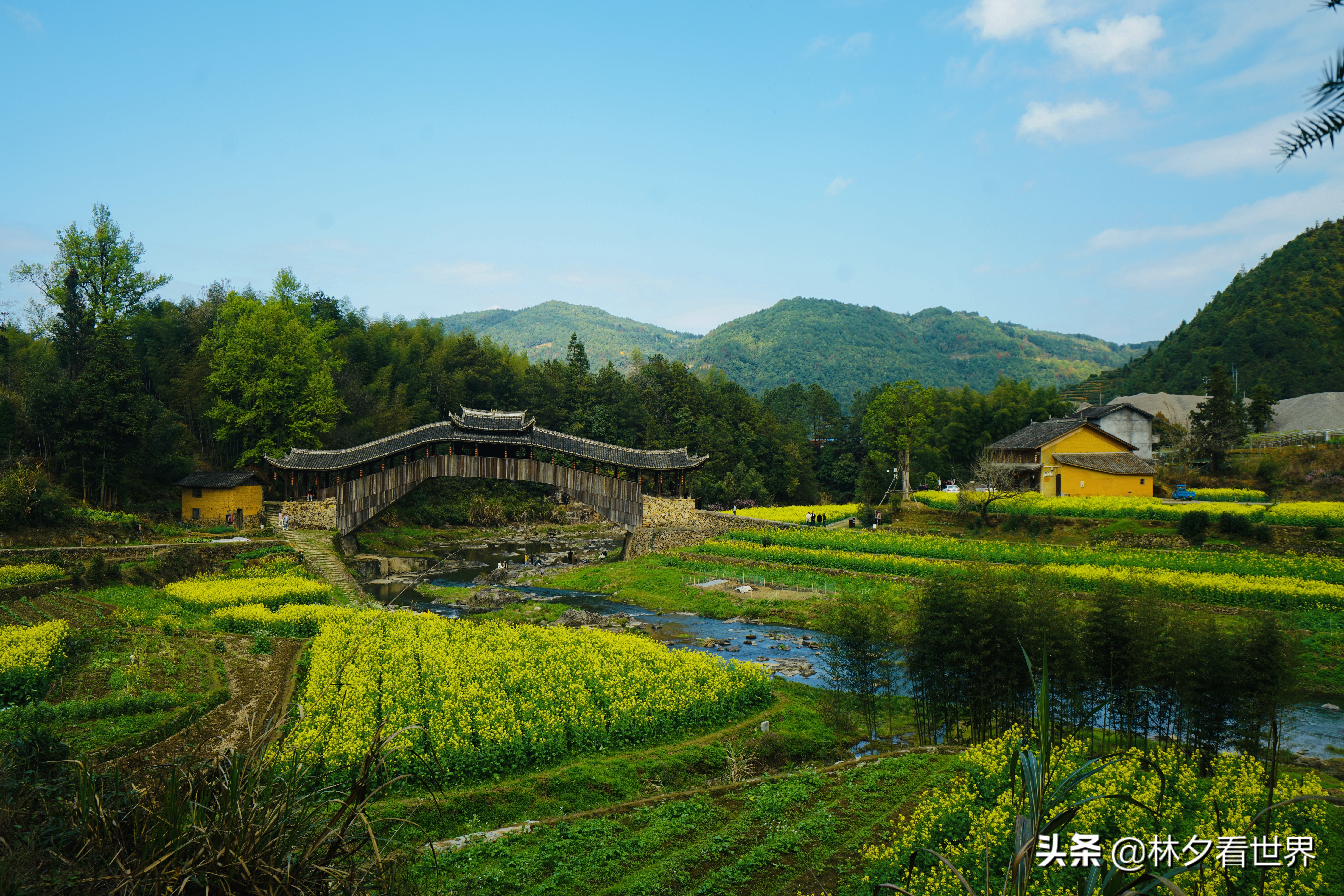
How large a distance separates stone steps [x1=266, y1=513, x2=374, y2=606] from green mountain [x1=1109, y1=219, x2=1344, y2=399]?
5460cm

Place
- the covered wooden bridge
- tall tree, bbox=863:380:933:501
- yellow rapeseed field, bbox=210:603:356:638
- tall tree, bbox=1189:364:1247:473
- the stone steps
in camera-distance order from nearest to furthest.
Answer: yellow rapeseed field, bbox=210:603:356:638 → the stone steps → the covered wooden bridge → tall tree, bbox=1189:364:1247:473 → tall tree, bbox=863:380:933:501

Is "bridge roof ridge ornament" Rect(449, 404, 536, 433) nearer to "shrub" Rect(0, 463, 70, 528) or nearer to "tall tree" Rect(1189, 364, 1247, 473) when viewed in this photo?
"shrub" Rect(0, 463, 70, 528)

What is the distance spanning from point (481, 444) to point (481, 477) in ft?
5.78

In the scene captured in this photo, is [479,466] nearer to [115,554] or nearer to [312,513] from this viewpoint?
[312,513]

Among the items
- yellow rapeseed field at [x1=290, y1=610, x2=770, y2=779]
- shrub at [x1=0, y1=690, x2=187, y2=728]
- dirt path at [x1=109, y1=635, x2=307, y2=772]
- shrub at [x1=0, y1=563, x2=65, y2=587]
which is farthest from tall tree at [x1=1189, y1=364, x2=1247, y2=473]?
shrub at [x1=0, y1=563, x2=65, y2=587]

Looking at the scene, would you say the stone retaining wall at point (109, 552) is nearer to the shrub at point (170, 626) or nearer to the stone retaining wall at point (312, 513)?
the shrub at point (170, 626)

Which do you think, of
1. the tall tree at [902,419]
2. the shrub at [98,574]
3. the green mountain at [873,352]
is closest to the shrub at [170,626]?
the shrub at [98,574]

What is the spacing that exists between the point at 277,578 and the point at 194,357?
72.1 feet

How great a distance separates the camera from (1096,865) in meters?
2.57

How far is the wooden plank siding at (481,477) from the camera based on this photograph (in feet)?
104

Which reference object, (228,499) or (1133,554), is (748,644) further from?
(228,499)

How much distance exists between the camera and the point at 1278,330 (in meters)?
52.8

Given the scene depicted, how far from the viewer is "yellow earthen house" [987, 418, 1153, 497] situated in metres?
33.5

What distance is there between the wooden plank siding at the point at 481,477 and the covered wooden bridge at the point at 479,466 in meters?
0.04
